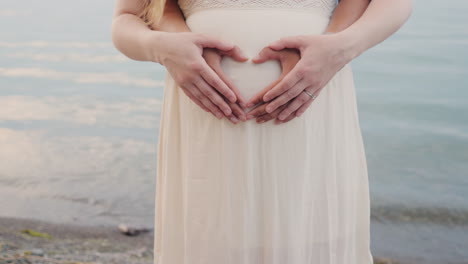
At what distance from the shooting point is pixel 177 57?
117 cm

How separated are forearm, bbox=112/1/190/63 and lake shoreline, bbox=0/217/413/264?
2028mm

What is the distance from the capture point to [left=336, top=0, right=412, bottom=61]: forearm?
119 cm

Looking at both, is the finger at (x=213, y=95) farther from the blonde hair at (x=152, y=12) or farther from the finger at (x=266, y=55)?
the blonde hair at (x=152, y=12)

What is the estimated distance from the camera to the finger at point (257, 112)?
1172 mm

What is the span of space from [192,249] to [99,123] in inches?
252

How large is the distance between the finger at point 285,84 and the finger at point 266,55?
7 cm

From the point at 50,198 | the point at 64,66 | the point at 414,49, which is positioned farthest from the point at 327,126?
the point at 414,49

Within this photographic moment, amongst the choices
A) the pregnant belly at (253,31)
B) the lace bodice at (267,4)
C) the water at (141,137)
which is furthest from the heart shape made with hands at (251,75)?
the water at (141,137)

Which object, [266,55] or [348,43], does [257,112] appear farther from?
[348,43]

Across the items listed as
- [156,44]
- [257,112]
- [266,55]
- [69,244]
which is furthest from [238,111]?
[69,244]

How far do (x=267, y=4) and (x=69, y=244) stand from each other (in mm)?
2831

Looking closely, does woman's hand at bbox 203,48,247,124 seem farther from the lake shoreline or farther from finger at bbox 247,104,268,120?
the lake shoreline

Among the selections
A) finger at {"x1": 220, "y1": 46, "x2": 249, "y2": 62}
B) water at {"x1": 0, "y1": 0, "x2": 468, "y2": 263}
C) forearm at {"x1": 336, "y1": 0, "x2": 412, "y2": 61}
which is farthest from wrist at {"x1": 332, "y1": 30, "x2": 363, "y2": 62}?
water at {"x1": 0, "y1": 0, "x2": 468, "y2": 263}

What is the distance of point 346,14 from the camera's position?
4.32 feet
